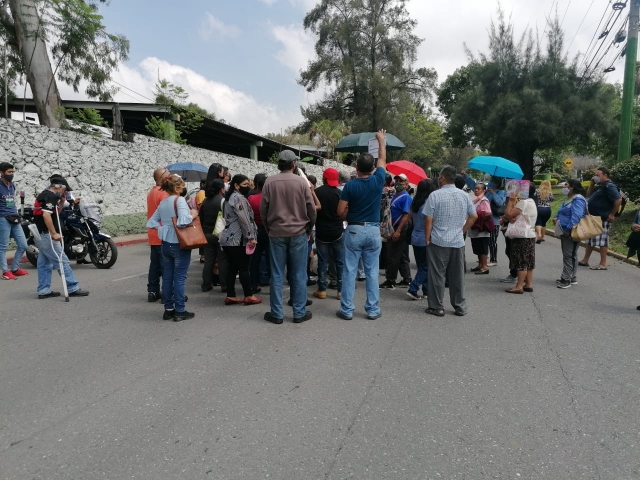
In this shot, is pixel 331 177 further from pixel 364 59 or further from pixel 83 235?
pixel 364 59

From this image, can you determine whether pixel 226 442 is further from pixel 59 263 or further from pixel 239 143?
pixel 239 143

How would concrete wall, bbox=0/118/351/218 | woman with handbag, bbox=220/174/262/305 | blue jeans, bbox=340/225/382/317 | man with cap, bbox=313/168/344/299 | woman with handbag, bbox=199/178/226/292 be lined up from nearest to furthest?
blue jeans, bbox=340/225/382/317 < woman with handbag, bbox=220/174/262/305 < man with cap, bbox=313/168/344/299 < woman with handbag, bbox=199/178/226/292 < concrete wall, bbox=0/118/351/218

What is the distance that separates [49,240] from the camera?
627 centimetres

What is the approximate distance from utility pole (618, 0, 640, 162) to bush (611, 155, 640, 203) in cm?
202

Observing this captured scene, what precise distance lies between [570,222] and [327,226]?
152 inches

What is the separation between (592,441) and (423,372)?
135 cm

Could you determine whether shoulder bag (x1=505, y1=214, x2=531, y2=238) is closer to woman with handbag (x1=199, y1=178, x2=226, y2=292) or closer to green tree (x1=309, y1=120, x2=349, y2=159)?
woman with handbag (x1=199, y1=178, x2=226, y2=292)

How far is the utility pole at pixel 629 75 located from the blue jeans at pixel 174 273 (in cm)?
1543

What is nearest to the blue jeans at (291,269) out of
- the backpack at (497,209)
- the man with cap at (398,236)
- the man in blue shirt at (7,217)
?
the man with cap at (398,236)

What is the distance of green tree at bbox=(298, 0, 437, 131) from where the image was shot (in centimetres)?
3447

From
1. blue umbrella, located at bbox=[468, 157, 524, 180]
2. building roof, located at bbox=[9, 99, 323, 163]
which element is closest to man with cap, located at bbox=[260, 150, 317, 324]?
blue umbrella, located at bbox=[468, 157, 524, 180]

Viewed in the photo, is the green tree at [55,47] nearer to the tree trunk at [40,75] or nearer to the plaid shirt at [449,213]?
the tree trunk at [40,75]

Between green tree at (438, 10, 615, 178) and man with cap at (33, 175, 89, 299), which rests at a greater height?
green tree at (438, 10, 615, 178)

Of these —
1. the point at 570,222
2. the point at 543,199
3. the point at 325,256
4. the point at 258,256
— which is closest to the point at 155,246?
the point at 258,256
